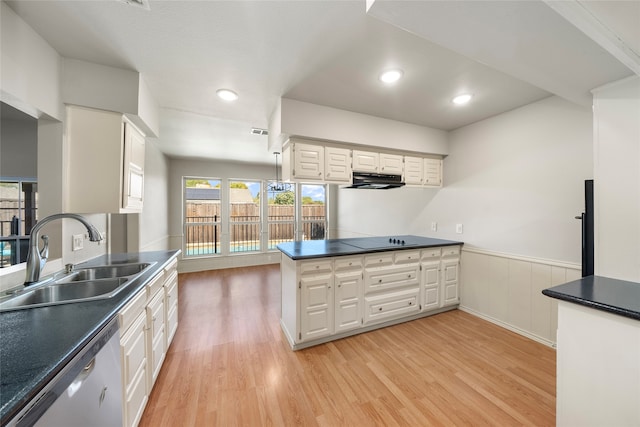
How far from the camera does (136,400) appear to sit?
4.63 feet

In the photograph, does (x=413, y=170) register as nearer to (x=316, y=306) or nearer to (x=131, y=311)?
(x=316, y=306)

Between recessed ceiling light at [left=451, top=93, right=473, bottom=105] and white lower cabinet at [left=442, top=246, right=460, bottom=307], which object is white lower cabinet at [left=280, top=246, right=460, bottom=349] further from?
recessed ceiling light at [left=451, top=93, right=473, bottom=105]

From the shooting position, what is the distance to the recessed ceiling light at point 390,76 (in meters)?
1.92

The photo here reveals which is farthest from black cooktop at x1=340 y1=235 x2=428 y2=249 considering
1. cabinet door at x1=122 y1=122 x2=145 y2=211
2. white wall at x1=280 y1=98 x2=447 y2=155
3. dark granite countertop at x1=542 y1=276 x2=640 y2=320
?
cabinet door at x1=122 y1=122 x2=145 y2=211

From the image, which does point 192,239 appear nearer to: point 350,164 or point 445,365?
point 350,164

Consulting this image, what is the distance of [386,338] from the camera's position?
250 centimetres

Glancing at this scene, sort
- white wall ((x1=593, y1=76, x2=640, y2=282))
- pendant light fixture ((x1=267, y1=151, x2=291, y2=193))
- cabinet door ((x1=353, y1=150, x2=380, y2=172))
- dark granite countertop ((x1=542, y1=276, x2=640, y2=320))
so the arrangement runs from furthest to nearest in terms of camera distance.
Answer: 1. pendant light fixture ((x1=267, y1=151, x2=291, y2=193))
2. cabinet door ((x1=353, y1=150, x2=380, y2=172))
3. white wall ((x1=593, y1=76, x2=640, y2=282))
4. dark granite countertop ((x1=542, y1=276, x2=640, y2=320))

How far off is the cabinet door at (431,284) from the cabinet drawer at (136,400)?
2835 millimetres

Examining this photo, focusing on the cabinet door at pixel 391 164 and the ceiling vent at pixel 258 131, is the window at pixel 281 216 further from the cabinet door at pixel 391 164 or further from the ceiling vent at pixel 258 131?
the cabinet door at pixel 391 164

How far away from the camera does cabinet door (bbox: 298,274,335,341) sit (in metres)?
2.28

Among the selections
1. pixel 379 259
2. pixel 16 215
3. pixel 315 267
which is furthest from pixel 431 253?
pixel 16 215

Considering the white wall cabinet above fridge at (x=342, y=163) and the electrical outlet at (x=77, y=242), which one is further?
the white wall cabinet above fridge at (x=342, y=163)

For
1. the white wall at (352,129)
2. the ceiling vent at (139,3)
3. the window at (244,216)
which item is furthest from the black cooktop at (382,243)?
the window at (244,216)

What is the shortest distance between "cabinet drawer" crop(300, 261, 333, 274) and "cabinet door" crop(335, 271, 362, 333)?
146mm
